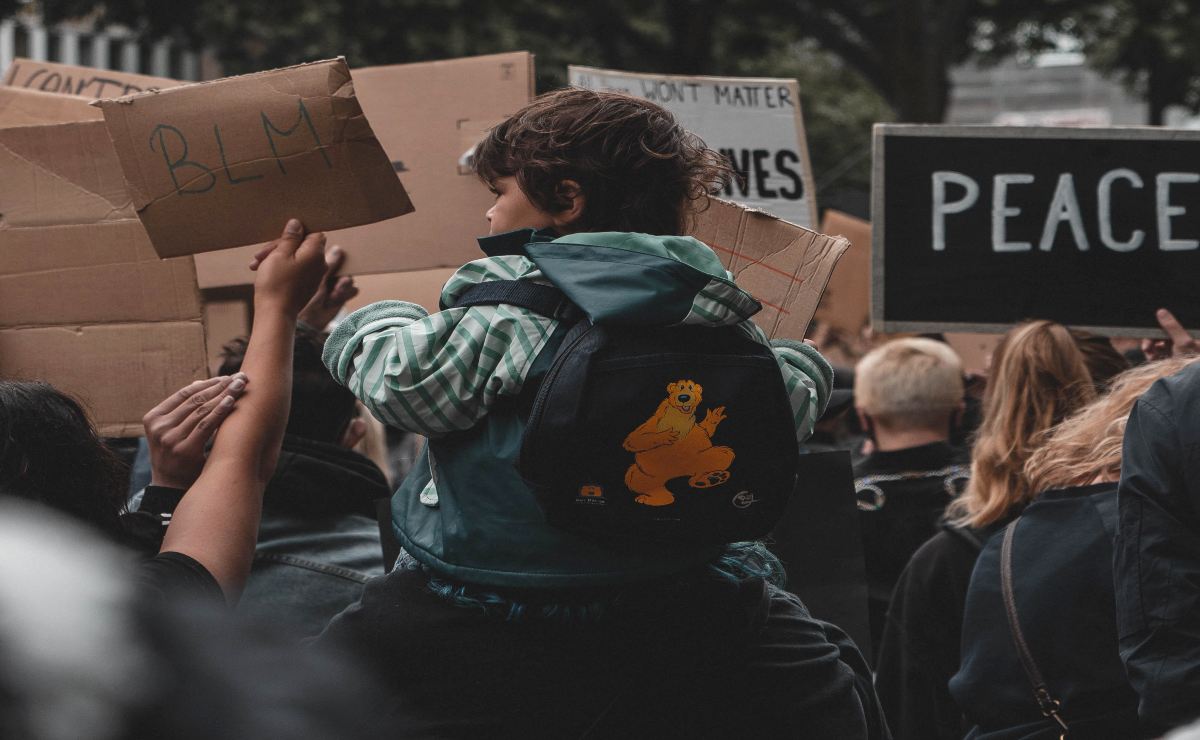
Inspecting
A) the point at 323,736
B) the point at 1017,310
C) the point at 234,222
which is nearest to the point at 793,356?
the point at 234,222

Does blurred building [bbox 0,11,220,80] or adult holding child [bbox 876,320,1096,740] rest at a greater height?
adult holding child [bbox 876,320,1096,740]

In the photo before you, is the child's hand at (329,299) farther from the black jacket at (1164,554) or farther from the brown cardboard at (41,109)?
the black jacket at (1164,554)

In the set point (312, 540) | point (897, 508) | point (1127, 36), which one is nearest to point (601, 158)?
point (312, 540)

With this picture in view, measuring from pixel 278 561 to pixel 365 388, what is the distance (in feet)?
4.02

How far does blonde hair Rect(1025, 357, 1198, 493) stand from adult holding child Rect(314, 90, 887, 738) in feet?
3.43

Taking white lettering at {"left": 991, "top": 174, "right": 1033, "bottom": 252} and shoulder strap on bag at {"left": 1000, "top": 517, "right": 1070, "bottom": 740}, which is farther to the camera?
white lettering at {"left": 991, "top": 174, "right": 1033, "bottom": 252}

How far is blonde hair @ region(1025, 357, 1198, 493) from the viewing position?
8.79 feet

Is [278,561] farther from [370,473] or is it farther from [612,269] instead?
[612,269]

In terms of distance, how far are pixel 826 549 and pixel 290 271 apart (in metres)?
1.16

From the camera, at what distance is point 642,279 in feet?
5.55

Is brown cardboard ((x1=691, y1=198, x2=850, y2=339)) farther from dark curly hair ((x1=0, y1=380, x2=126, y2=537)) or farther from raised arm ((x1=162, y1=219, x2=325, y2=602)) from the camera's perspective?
dark curly hair ((x1=0, y1=380, x2=126, y2=537))

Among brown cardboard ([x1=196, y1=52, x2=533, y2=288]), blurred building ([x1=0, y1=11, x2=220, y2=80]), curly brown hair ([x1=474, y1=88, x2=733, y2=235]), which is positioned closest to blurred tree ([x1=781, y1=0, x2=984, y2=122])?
brown cardboard ([x1=196, y1=52, x2=533, y2=288])

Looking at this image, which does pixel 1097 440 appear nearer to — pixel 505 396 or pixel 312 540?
pixel 505 396

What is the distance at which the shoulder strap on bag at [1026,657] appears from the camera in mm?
2496
